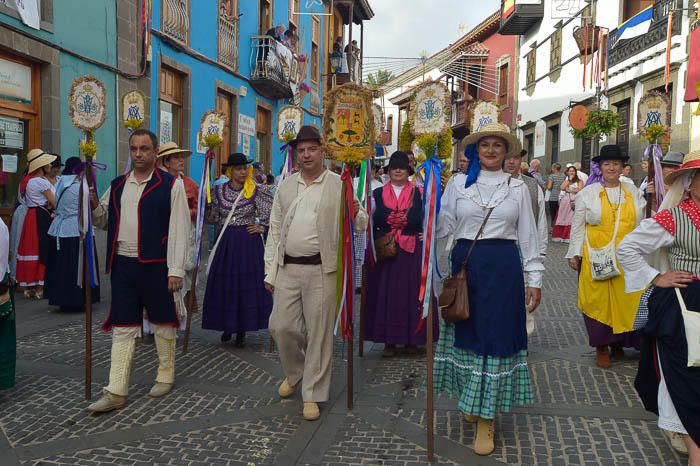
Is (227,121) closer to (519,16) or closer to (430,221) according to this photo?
(519,16)

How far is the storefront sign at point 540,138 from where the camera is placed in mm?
24391

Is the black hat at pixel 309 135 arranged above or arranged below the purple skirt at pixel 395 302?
above

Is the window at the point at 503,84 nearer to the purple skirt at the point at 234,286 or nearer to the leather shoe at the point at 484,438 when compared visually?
the purple skirt at the point at 234,286

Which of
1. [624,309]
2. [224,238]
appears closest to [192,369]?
[224,238]

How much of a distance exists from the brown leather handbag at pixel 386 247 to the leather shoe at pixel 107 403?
263cm

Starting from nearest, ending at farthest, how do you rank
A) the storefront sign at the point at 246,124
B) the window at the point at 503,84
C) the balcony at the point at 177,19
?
the balcony at the point at 177,19 < the storefront sign at the point at 246,124 < the window at the point at 503,84

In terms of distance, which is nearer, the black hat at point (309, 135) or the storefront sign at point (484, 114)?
Result: the black hat at point (309, 135)

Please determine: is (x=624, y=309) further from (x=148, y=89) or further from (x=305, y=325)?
(x=148, y=89)

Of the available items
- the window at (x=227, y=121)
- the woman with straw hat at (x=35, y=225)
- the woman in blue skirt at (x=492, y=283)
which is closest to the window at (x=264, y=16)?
the window at (x=227, y=121)

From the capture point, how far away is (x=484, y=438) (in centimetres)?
388

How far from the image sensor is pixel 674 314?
3.36 meters

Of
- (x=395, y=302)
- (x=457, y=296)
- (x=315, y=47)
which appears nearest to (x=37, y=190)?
(x=395, y=302)

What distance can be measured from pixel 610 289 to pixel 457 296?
2.43 m

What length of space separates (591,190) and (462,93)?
3425cm
